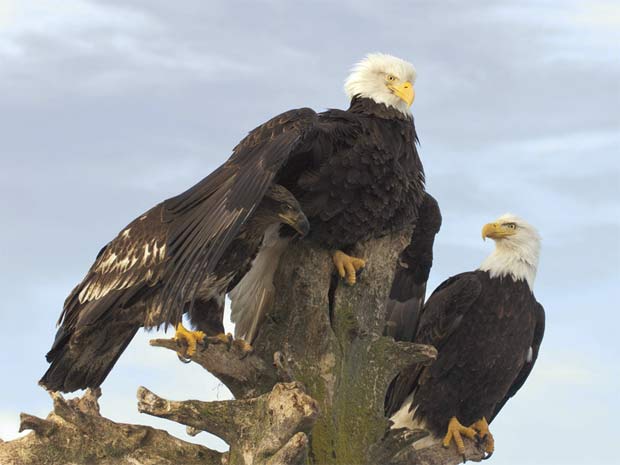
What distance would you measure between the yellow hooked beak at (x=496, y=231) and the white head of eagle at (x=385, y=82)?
3.04m

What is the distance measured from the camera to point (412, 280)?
38.9ft

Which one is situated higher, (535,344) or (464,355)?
(535,344)

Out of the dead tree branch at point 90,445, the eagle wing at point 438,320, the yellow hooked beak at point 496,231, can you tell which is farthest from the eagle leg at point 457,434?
the dead tree branch at point 90,445

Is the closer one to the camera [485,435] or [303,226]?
[303,226]

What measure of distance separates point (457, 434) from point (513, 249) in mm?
2246

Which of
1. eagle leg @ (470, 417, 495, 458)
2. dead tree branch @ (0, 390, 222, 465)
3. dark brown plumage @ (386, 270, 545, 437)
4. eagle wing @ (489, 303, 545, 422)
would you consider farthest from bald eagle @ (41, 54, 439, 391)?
eagle wing @ (489, 303, 545, 422)

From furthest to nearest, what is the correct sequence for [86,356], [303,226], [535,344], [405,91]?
1. [535,344]
2. [405,91]
3. [86,356]
4. [303,226]

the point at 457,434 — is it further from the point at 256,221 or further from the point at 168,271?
the point at 168,271

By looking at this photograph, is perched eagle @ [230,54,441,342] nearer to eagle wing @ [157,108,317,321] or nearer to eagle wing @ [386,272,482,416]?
eagle wing @ [157,108,317,321]

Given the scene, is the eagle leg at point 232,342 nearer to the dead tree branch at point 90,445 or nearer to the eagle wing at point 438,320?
the dead tree branch at point 90,445

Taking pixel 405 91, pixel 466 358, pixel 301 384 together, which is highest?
pixel 405 91

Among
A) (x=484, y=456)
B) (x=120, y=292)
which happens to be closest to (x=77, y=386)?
(x=120, y=292)

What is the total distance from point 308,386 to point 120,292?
169cm

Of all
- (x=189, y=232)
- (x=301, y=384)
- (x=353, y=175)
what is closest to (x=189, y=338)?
(x=189, y=232)
